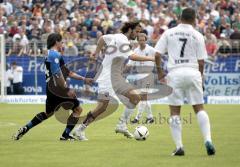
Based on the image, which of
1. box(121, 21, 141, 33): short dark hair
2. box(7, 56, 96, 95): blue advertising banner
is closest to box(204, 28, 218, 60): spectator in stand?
box(7, 56, 96, 95): blue advertising banner

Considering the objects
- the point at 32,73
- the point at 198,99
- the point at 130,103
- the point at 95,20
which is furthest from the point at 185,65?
the point at 95,20

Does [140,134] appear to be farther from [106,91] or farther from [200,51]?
[200,51]

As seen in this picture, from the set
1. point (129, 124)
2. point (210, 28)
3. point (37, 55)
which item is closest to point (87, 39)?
point (37, 55)

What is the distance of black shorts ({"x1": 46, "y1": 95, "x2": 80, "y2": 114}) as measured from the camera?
16.1 m

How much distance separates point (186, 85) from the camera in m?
13.1

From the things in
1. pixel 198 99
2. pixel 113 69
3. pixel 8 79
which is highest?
pixel 198 99

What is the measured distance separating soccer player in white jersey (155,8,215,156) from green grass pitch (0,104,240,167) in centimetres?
65

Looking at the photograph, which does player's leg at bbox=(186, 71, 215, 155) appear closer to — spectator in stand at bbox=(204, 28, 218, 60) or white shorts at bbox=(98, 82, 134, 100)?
white shorts at bbox=(98, 82, 134, 100)

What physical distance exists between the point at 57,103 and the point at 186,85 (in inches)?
156

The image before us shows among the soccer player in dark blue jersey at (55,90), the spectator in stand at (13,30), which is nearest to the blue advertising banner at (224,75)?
the spectator in stand at (13,30)

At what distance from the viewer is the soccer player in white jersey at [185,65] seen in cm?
1309

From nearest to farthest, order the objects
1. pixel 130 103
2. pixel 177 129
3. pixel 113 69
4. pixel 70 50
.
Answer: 1. pixel 177 129
2. pixel 113 69
3. pixel 130 103
4. pixel 70 50

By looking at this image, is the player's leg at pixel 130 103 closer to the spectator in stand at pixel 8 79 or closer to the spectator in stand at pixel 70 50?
the spectator in stand at pixel 70 50

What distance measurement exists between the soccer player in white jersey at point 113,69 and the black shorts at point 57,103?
1.42 feet
